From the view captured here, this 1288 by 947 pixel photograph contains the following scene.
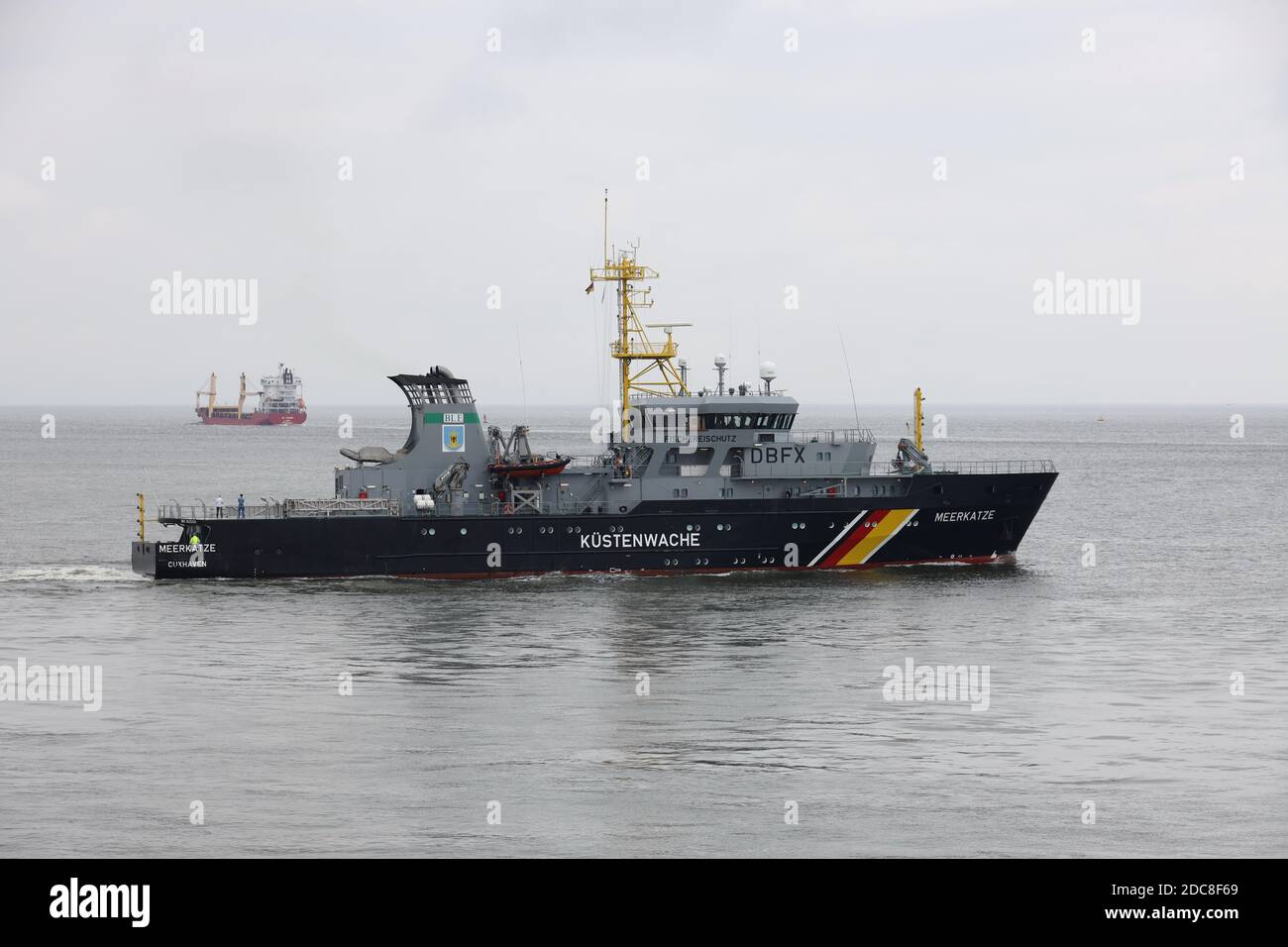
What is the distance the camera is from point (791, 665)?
36.0m

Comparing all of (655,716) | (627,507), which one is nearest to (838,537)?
(627,507)

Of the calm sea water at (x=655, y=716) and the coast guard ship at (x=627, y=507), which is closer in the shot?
the calm sea water at (x=655, y=716)

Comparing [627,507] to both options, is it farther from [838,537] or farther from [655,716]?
[655,716]

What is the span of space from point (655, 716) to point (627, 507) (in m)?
20.6

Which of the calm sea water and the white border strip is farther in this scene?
the white border strip

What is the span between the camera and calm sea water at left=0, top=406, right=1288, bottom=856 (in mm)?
23281

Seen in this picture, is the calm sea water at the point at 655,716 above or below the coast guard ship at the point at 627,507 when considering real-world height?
below

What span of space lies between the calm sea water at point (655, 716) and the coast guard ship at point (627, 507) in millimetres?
1132

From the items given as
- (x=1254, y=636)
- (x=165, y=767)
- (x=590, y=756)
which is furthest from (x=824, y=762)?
(x=1254, y=636)

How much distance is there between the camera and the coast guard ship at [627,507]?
4981 centimetres

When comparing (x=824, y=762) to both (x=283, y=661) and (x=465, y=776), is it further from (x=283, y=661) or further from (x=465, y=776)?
(x=283, y=661)

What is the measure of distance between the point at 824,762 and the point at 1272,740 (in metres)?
8.95

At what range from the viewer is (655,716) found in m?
30.6

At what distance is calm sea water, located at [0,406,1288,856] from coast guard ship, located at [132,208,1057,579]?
1.13 m
